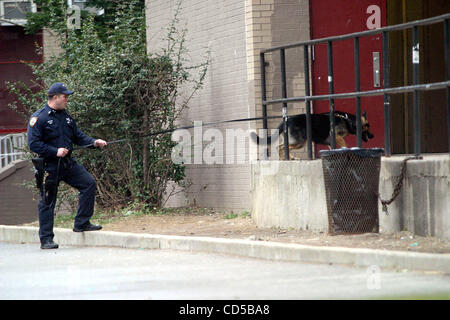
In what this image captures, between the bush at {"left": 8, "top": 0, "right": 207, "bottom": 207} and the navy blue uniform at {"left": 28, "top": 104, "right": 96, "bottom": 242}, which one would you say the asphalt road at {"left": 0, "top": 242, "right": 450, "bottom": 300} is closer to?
the navy blue uniform at {"left": 28, "top": 104, "right": 96, "bottom": 242}

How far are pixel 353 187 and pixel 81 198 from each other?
12.4 ft

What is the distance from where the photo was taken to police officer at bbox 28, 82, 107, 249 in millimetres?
10403

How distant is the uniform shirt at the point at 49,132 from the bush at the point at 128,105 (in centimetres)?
223

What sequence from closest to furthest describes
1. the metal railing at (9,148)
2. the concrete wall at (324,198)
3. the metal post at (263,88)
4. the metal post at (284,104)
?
1. the concrete wall at (324,198)
2. the metal post at (284,104)
3. the metal post at (263,88)
4. the metal railing at (9,148)

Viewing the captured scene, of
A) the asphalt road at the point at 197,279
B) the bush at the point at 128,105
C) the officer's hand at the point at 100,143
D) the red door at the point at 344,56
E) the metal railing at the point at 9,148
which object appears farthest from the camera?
the metal railing at the point at 9,148

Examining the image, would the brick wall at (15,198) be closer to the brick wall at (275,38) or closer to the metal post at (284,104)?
the brick wall at (275,38)

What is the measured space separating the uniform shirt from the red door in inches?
151

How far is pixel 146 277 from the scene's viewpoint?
24.8 ft

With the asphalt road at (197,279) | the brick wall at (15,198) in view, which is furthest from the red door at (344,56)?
the brick wall at (15,198)

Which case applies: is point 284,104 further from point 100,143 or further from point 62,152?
point 62,152

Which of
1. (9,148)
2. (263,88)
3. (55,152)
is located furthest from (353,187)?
(9,148)

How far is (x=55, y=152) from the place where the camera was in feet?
34.1

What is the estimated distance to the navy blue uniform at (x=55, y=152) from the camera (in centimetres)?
1040

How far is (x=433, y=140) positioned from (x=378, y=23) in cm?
210
